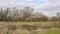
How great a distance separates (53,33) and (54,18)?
0.48 meters

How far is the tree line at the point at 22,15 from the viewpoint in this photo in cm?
357

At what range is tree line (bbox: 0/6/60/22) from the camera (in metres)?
3.57

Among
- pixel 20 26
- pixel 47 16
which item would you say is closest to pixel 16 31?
pixel 20 26

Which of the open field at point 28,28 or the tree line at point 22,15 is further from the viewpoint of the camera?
the tree line at point 22,15

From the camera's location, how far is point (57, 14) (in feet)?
11.8

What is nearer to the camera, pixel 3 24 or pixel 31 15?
pixel 3 24

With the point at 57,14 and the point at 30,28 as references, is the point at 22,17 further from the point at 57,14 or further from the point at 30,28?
the point at 57,14

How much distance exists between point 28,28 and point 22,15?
0.46 metres

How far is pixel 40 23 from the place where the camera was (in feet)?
11.5

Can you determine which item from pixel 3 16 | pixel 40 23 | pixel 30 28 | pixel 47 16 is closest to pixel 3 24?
pixel 3 16

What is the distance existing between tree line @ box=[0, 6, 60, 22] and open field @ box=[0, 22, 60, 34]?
0.13 m

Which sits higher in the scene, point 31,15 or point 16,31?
point 31,15

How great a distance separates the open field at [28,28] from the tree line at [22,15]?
13cm

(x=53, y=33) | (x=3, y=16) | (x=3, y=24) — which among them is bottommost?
(x=53, y=33)
